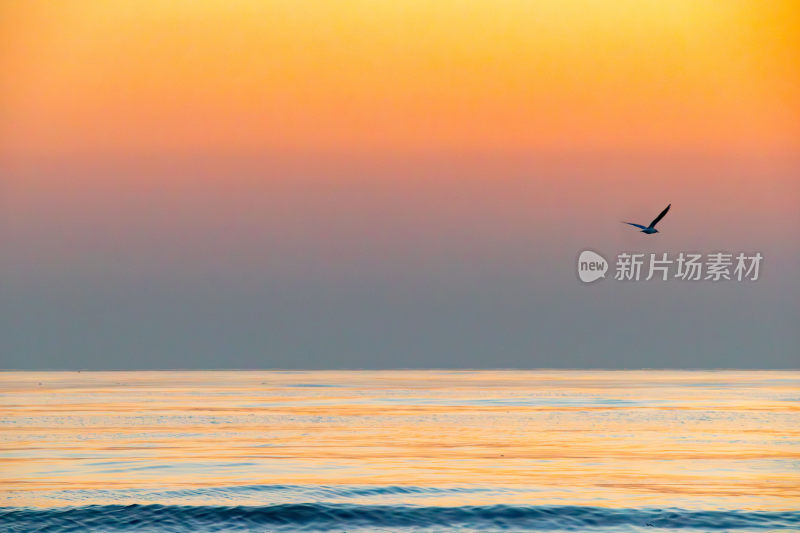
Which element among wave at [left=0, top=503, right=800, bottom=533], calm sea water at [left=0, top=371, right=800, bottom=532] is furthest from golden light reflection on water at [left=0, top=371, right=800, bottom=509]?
wave at [left=0, top=503, right=800, bottom=533]

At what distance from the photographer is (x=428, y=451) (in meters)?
48.2

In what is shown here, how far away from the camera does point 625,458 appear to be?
151ft

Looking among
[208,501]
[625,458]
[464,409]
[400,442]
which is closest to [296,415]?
[464,409]

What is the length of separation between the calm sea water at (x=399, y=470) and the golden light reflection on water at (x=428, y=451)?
0.42 feet

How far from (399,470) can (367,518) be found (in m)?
9.02

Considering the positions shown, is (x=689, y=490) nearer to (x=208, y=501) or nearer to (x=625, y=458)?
(x=625, y=458)

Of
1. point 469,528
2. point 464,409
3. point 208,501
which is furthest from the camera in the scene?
point 464,409

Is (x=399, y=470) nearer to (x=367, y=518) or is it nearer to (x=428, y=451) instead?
(x=428, y=451)

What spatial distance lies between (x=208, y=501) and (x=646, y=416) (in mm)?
42656

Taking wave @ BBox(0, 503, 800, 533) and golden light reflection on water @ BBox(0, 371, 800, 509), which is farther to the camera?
golden light reflection on water @ BBox(0, 371, 800, 509)

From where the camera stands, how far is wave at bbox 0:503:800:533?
103 ft

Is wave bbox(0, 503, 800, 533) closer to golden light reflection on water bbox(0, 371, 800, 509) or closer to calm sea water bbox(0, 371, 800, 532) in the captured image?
calm sea water bbox(0, 371, 800, 532)

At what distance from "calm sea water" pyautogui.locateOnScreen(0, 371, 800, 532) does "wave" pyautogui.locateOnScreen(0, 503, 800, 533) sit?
0.07 metres

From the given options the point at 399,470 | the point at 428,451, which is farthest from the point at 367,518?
the point at 428,451
